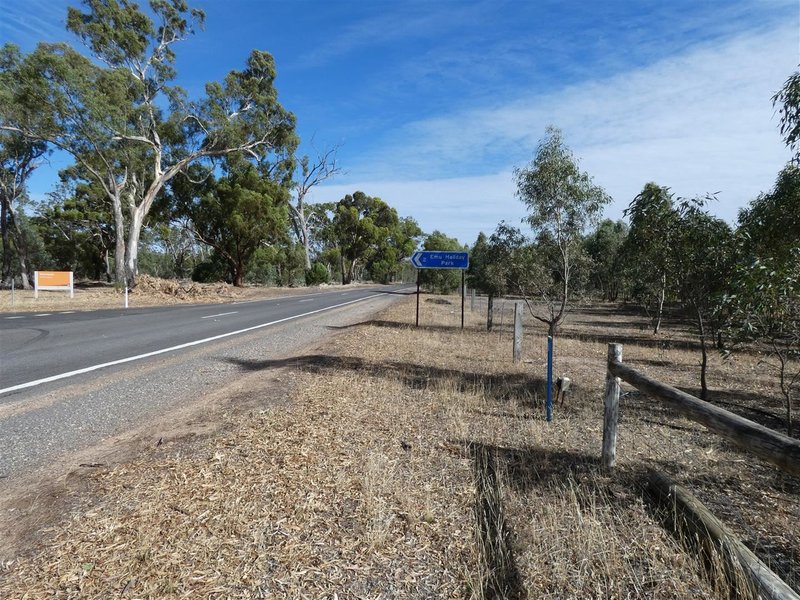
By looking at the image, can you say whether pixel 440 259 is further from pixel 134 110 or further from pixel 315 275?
pixel 315 275

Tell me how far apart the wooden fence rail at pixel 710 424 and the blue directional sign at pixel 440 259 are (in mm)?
10092

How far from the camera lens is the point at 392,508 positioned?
3445 millimetres

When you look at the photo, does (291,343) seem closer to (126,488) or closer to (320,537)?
(126,488)

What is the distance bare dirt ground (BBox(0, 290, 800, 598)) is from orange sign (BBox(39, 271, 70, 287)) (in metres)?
21.6

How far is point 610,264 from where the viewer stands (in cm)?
3597

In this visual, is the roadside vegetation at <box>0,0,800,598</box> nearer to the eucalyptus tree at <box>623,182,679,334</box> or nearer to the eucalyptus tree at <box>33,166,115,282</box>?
the eucalyptus tree at <box>623,182,679,334</box>

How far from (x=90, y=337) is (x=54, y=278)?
609 inches

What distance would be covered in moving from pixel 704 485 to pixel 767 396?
579 cm

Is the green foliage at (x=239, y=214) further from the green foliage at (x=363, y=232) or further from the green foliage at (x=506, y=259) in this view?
the green foliage at (x=506, y=259)

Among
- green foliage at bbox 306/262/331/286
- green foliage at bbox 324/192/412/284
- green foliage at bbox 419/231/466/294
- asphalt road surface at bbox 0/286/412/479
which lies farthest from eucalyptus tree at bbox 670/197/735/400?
green foliage at bbox 324/192/412/284

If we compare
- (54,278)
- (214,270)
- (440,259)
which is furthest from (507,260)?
(214,270)

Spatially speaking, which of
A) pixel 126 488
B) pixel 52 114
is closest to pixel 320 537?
pixel 126 488

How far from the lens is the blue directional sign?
14469 millimetres

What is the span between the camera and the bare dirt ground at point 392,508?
8.76 feet
